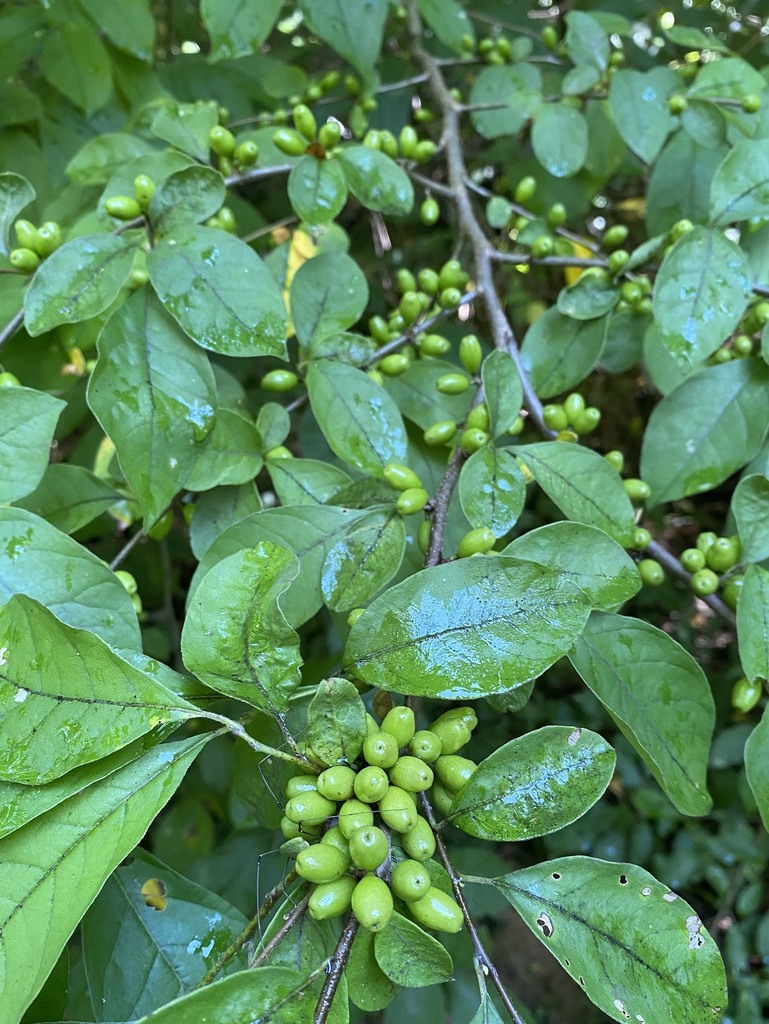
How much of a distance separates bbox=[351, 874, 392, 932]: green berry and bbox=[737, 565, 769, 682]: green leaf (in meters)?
0.44

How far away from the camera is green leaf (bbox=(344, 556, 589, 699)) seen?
0.54 m

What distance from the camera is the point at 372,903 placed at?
464 mm

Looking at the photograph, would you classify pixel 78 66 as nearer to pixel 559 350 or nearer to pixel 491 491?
pixel 559 350

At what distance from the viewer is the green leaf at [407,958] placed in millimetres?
491

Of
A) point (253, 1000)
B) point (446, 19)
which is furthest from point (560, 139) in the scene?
point (253, 1000)

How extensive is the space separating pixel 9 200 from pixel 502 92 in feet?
3.00

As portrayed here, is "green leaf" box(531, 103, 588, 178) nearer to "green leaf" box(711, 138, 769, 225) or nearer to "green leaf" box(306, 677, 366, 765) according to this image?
"green leaf" box(711, 138, 769, 225)

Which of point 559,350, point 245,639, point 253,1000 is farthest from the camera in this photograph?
point 559,350

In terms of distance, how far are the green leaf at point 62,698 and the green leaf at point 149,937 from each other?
260 mm

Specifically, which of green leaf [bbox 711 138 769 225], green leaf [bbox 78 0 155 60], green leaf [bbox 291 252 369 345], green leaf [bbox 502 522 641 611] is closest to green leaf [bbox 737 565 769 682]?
green leaf [bbox 502 522 641 611]

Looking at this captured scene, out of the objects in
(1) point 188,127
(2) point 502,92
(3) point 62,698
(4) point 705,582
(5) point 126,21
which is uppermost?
(5) point 126,21

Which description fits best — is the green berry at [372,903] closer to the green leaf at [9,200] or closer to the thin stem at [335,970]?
the thin stem at [335,970]

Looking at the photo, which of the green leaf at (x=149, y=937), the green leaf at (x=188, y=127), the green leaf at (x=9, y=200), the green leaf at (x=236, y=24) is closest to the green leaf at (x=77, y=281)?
the green leaf at (x=9, y=200)

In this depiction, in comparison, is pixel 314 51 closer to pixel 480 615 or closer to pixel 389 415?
pixel 389 415
